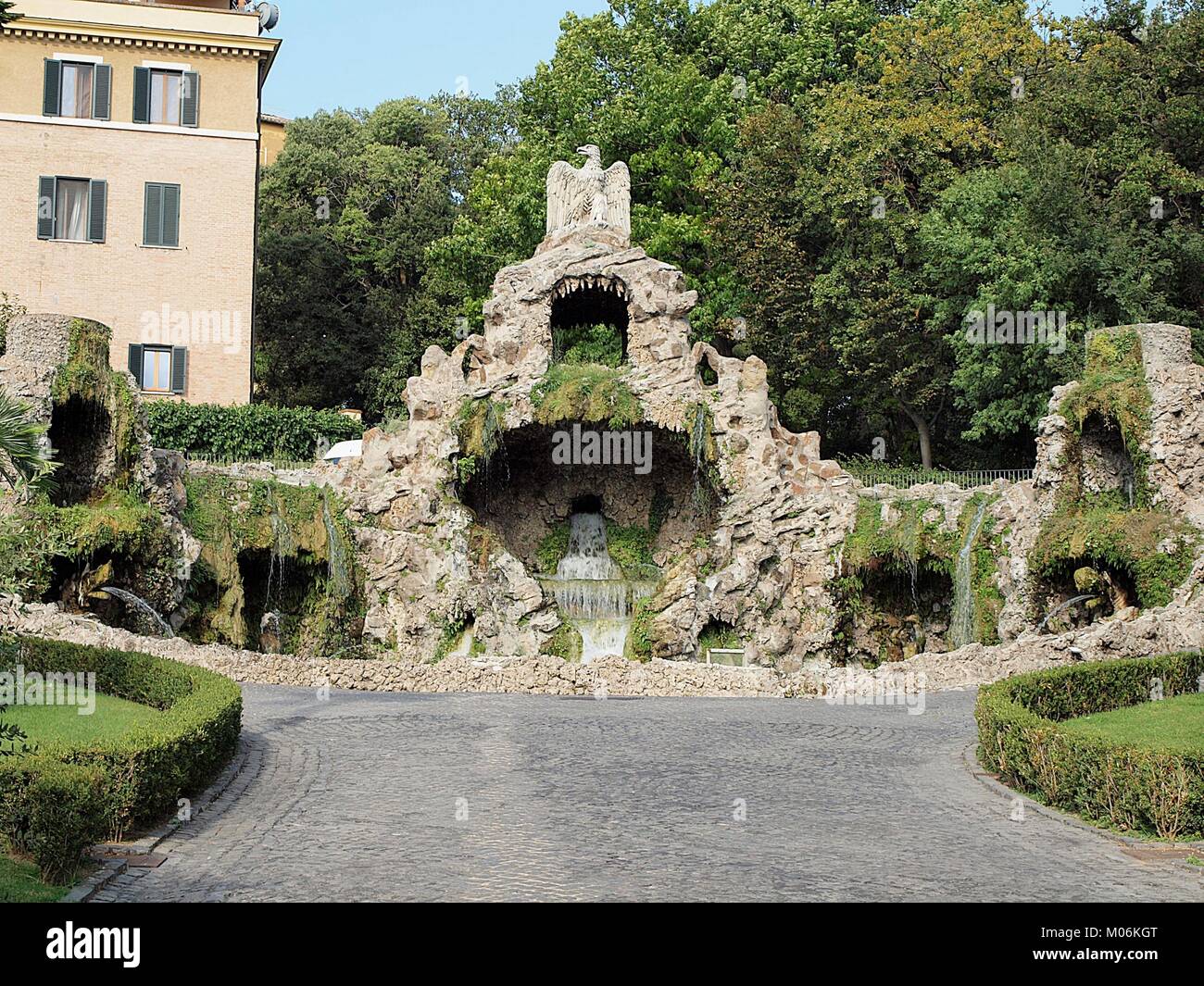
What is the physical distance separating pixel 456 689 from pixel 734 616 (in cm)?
931

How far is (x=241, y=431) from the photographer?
39875mm

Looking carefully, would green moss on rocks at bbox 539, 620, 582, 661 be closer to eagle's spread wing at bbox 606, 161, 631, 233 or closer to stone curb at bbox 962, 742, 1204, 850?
eagle's spread wing at bbox 606, 161, 631, 233

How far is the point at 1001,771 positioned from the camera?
1566cm

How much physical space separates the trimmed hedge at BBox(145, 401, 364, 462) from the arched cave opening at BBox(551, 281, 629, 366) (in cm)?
795

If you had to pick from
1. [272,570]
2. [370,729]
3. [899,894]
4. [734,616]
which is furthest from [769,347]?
[899,894]

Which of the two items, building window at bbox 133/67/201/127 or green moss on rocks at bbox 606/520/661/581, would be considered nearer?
green moss on rocks at bbox 606/520/661/581

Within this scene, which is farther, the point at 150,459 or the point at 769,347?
the point at 769,347

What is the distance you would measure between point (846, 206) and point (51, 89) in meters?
25.3

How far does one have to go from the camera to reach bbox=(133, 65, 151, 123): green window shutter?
43.4 m

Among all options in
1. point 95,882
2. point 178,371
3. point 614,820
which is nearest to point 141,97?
point 178,371

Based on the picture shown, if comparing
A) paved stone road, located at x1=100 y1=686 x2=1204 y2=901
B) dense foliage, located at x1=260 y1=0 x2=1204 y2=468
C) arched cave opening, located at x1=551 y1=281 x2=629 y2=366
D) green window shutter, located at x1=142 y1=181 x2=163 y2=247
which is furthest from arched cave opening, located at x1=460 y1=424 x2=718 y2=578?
green window shutter, located at x1=142 y1=181 x2=163 y2=247

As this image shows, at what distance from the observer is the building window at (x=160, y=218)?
43219 mm

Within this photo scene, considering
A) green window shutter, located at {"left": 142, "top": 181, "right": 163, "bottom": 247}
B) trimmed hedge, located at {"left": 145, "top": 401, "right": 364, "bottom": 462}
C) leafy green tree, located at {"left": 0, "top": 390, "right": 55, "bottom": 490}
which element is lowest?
leafy green tree, located at {"left": 0, "top": 390, "right": 55, "bottom": 490}

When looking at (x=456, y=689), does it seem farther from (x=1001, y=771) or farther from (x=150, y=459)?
(x=1001, y=771)
